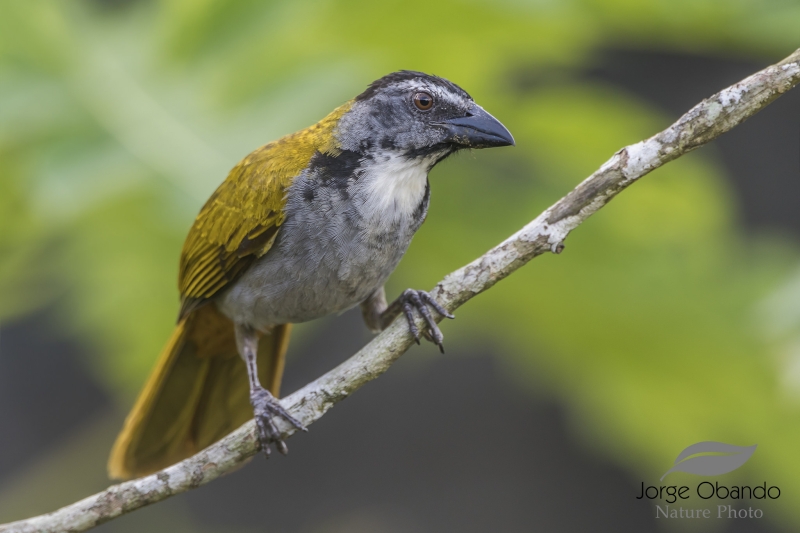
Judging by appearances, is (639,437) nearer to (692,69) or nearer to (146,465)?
(146,465)

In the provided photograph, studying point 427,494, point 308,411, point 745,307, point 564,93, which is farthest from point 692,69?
point 308,411

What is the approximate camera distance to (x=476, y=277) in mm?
2754

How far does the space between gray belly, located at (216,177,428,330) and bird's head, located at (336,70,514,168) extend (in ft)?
0.66

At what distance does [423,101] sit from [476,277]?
0.85 metres

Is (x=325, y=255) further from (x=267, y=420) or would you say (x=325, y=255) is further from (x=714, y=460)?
(x=714, y=460)

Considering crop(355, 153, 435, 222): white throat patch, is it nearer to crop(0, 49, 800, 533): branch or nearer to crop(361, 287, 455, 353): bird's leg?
crop(361, 287, 455, 353): bird's leg

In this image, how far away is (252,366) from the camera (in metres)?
3.59

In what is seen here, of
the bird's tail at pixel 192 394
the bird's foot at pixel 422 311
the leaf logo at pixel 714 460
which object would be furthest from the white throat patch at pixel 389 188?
the leaf logo at pixel 714 460

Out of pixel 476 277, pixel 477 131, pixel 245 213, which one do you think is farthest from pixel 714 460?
pixel 245 213

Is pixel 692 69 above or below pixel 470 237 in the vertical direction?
above

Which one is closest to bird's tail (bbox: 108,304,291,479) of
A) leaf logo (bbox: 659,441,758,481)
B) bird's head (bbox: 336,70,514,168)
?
bird's head (bbox: 336,70,514,168)

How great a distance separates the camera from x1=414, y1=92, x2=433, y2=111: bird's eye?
3.23 metres

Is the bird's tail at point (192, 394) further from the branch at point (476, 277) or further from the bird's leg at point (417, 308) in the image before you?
the branch at point (476, 277)

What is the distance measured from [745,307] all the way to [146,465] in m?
2.82
